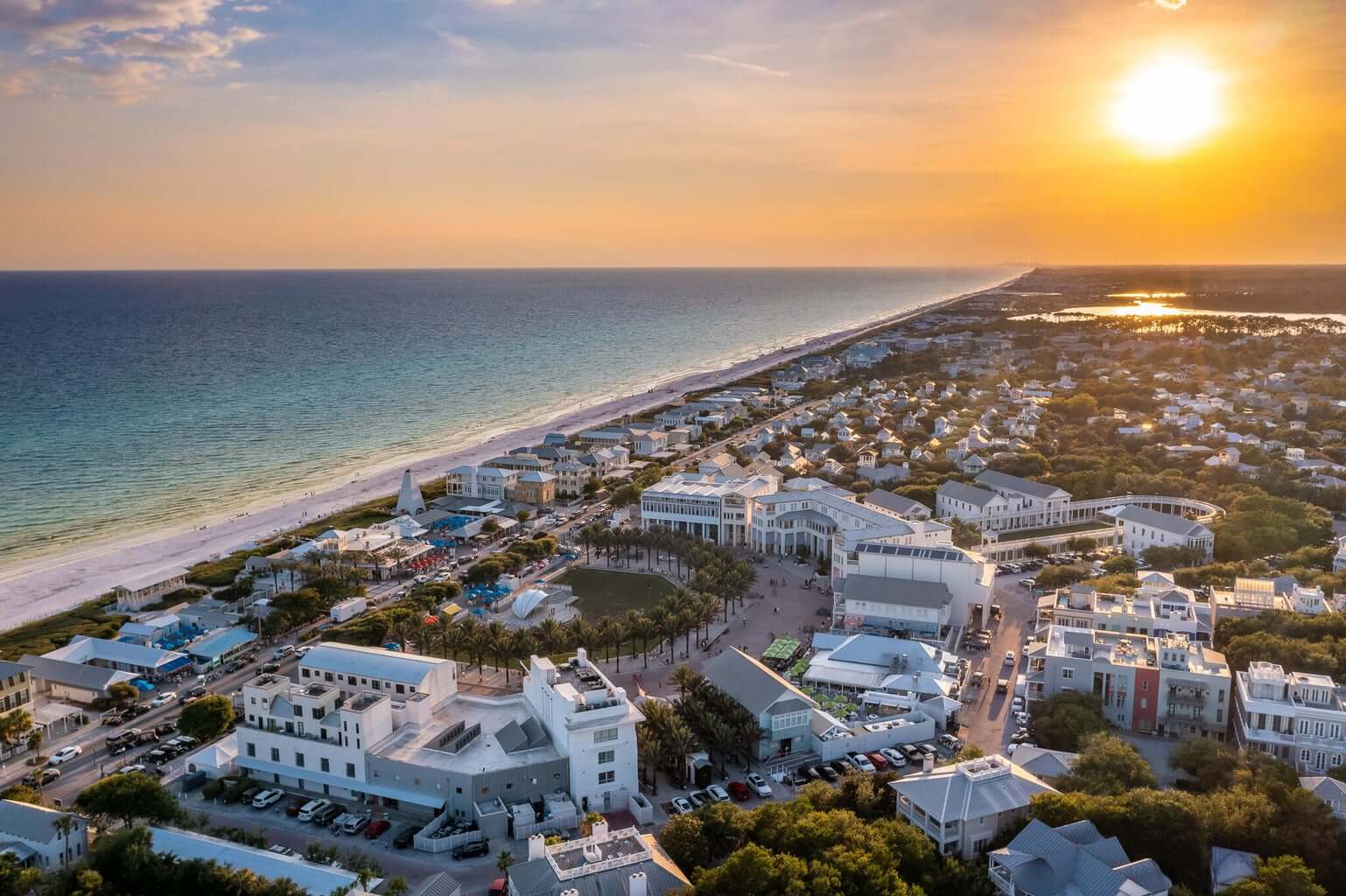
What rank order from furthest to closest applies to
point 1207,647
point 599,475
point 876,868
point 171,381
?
point 171,381 → point 599,475 → point 1207,647 → point 876,868

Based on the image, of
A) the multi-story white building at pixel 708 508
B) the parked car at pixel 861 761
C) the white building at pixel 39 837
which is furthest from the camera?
the multi-story white building at pixel 708 508

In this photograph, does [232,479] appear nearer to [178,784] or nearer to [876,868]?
[178,784]

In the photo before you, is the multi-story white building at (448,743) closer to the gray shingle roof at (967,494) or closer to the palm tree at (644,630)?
the palm tree at (644,630)

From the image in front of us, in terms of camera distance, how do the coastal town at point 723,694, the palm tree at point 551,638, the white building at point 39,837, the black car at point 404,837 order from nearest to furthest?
the coastal town at point 723,694, the white building at point 39,837, the black car at point 404,837, the palm tree at point 551,638

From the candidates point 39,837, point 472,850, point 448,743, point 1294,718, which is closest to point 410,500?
point 448,743

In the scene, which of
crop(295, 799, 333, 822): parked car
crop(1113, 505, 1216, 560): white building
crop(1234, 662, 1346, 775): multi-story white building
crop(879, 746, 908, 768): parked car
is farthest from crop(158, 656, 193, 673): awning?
crop(1113, 505, 1216, 560): white building

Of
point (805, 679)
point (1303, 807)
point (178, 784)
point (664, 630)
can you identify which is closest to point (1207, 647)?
point (1303, 807)

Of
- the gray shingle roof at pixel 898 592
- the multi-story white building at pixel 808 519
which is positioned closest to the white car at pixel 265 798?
the gray shingle roof at pixel 898 592
